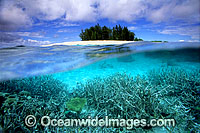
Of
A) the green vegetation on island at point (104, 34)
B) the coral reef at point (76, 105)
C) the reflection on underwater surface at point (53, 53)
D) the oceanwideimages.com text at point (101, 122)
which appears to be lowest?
the oceanwideimages.com text at point (101, 122)

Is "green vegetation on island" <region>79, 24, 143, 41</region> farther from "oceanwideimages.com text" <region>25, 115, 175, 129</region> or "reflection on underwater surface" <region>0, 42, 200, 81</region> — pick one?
"oceanwideimages.com text" <region>25, 115, 175, 129</region>

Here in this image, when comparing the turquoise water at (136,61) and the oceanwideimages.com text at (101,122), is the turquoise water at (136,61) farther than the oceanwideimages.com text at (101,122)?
Yes

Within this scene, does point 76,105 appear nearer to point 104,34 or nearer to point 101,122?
point 101,122

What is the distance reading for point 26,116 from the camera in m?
4.02

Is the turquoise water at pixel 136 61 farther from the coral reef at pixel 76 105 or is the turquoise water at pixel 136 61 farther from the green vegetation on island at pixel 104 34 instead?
the coral reef at pixel 76 105

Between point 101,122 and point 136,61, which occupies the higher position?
point 136,61

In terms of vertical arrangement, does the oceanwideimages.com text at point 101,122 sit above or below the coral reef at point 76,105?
below

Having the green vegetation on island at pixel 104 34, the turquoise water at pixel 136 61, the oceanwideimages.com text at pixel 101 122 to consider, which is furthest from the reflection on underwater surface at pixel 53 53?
the oceanwideimages.com text at pixel 101 122

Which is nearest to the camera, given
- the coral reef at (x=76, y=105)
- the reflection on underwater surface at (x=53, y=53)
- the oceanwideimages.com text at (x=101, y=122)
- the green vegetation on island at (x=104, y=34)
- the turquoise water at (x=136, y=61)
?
the oceanwideimages.com text at (x=101, y=122)

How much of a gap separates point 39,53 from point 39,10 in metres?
4.65

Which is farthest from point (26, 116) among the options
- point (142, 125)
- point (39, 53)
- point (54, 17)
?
point (39, 53)

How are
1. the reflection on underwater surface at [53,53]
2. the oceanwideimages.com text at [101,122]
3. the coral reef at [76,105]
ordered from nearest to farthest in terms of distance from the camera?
the oceanwideimages.com text at [101,122]
the coral reef at [76,105]
the reflection on underwater surface at [53,53]

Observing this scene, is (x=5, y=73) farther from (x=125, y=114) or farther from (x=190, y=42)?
(x=190, y=42)

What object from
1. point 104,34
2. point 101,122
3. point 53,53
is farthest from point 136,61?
point 101,122
